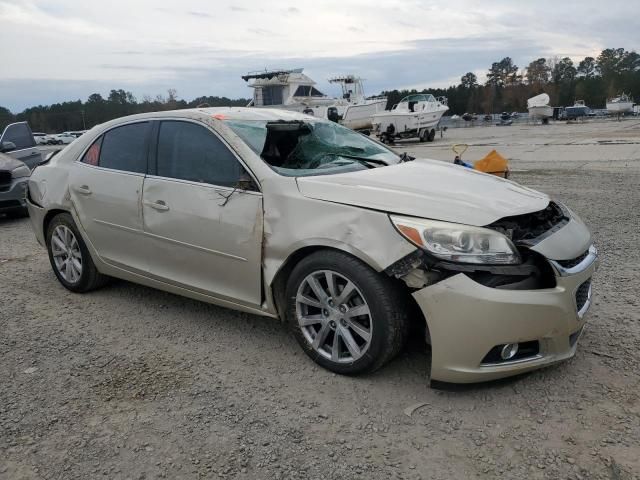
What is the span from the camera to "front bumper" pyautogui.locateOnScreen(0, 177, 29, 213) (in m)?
8.87

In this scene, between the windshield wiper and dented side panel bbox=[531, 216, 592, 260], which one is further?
the windshield wiper

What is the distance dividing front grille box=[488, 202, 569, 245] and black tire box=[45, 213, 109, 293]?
11.3 feet

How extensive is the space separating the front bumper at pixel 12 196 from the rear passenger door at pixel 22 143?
1872mm

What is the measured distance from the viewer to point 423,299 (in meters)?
2.79

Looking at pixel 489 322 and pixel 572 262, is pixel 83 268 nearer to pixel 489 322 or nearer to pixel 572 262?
pixel 489 322

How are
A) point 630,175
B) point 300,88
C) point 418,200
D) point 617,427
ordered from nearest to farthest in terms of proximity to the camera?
point 617,427
point 418,200
point 630,175
point 300,88

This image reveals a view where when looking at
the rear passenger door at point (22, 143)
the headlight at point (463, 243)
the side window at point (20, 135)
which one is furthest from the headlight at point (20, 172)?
the headlight at point (463, 243)

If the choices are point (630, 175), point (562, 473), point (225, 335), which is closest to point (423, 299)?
point (562, 473)

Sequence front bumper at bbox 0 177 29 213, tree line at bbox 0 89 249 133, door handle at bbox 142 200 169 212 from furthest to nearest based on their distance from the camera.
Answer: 1. tree line at bbox 0 89 249 133
2. front bumper at bbox 0 177 29 213
3. door handle at bbox 142 200 169 212

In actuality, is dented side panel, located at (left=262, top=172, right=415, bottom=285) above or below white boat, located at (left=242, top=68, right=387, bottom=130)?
below

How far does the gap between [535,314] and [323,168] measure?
169 centimetres

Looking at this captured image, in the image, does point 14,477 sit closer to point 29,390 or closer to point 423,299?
point 29,390

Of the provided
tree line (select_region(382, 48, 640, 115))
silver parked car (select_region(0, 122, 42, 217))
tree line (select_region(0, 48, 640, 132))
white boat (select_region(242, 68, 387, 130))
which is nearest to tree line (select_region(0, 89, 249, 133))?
tree line (select_region(0, 48, 640, 132))

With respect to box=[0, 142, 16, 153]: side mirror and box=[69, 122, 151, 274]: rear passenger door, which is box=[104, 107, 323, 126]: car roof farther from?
box=[0, 142, 16, 153]: side mirror
